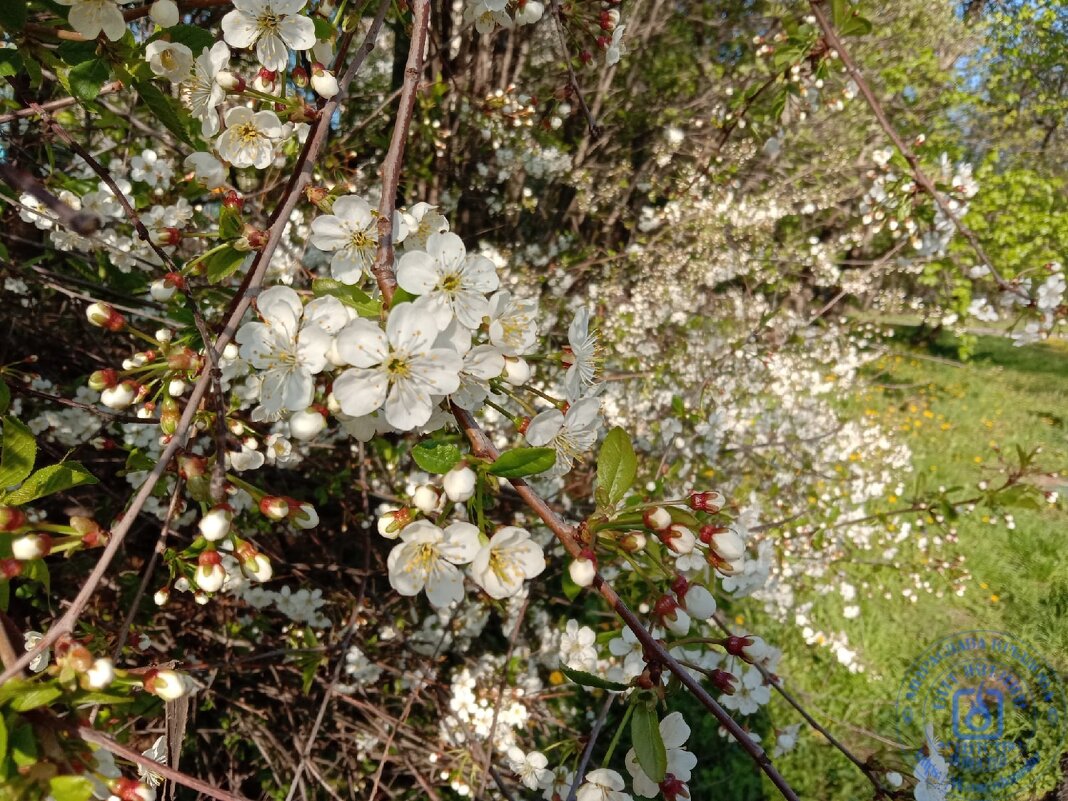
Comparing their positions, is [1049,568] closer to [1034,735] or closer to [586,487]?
[1034,735]

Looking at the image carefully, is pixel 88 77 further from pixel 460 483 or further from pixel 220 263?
pixel 460 483

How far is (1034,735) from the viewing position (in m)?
3.64

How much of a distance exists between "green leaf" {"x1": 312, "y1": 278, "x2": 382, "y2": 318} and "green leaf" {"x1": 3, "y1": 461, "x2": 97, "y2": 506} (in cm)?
46

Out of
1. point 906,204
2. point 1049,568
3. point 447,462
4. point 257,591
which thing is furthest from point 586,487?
point 1049,568

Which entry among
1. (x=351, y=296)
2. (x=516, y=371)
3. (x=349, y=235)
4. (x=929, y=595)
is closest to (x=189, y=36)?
(x=349, y=235)

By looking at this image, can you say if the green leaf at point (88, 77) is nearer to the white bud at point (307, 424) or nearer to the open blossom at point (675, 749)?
the white bud at point (307, 424)

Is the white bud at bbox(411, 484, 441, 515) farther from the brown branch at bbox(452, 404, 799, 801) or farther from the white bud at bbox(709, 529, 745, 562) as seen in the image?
the white bud at bbox(709, 529, 745, 562)

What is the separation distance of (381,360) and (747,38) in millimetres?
6020

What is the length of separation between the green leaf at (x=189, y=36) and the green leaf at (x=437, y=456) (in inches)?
33.1

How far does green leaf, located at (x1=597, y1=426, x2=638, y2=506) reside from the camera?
1.02 m

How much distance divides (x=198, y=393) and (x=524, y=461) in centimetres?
47

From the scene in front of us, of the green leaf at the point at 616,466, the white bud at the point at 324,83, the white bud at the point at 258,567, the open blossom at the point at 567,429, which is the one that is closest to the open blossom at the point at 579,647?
the open blossom at the point at 567,429

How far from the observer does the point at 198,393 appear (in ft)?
2.96

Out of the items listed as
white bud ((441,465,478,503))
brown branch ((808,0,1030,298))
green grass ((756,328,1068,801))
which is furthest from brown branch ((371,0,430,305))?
green grass ((756,328,1068,801))
